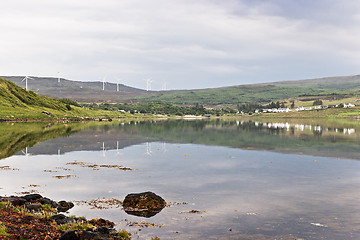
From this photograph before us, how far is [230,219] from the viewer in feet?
80.6

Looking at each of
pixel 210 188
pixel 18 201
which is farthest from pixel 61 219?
pixel 210 188

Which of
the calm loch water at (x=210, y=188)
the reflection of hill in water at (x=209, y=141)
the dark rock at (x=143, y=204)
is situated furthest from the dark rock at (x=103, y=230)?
the reflection of hill in water at (x=209, y=141)

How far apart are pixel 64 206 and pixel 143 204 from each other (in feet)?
20.6

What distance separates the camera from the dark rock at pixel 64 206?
26.6 m

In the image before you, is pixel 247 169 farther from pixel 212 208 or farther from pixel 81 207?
pixel 81 207

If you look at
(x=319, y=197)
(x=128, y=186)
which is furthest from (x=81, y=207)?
(x=319, y=197)

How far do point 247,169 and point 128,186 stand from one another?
60.6 ft

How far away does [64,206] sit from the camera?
89.2ft

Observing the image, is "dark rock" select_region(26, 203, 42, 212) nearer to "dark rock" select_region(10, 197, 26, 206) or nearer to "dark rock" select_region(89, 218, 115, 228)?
"dark rock" select_region(10, 197, 26, 206)

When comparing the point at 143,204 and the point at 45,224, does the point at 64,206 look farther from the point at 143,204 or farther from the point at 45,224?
the point at 143,204

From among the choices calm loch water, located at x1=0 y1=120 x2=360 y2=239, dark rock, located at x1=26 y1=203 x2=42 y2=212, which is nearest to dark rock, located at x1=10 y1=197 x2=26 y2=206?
dark rock, located at x1=26 y1=203 x2=42 y2=212

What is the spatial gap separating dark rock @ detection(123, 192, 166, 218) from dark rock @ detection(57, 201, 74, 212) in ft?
14.3

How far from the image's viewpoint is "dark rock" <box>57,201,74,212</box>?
26.6 m

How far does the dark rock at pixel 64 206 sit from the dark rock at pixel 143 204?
4365mm
